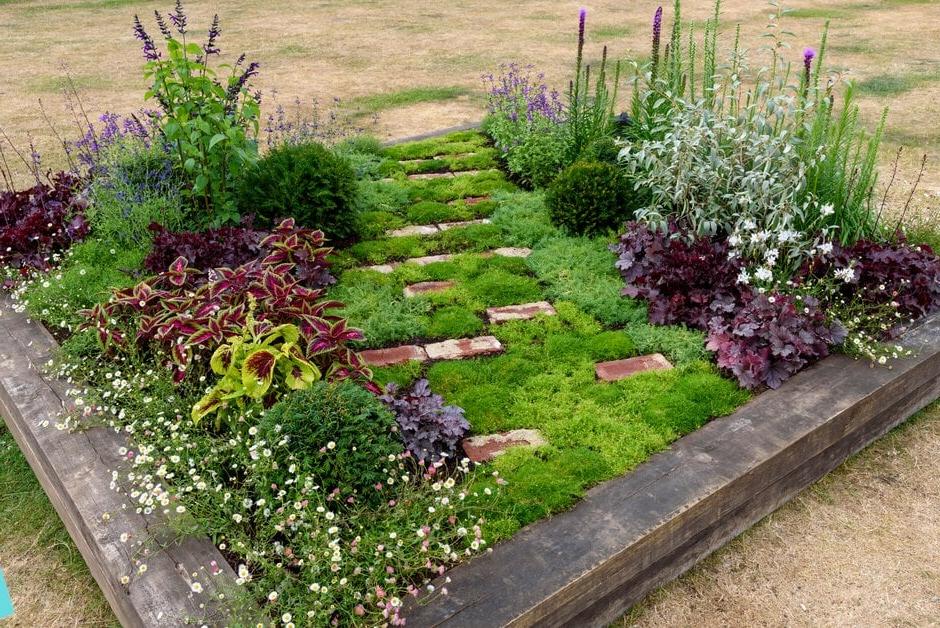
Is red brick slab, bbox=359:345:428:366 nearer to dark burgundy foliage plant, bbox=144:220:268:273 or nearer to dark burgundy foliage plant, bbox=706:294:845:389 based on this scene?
dark burgundy foliage plant, bbox=144:220:268:273

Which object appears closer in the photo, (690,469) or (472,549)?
(472,549)

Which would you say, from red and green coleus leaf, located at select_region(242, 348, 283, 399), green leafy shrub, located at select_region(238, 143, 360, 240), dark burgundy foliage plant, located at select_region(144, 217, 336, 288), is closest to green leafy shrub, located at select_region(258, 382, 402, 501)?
red and green coleus leaf, located at select_region(242, 348, 283, 399)

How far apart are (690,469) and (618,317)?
53.5 inches

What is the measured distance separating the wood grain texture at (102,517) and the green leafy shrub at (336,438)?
0.44 m

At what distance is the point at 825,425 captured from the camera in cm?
329

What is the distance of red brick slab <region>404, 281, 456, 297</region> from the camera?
4598mm

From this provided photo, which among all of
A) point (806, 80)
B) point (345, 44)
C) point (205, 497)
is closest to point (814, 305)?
point (806, 80)

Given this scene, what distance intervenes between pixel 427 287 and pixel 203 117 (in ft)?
5.44

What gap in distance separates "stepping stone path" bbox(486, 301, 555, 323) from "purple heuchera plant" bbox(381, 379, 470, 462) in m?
1.05

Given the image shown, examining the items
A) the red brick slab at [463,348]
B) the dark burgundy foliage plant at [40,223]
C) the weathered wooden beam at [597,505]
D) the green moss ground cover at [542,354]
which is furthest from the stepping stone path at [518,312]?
the dark burgundy foliage plant at [40,223]

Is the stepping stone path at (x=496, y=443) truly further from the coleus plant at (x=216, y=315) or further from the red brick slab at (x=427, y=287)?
the red brick slab at (x=427, y=287)

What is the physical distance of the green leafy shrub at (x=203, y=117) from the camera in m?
4.49

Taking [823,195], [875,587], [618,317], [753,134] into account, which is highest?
[753,134]

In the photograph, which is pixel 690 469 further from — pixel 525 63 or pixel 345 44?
pixel 345 44
